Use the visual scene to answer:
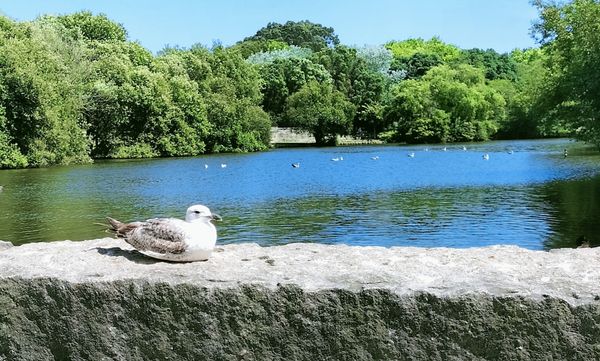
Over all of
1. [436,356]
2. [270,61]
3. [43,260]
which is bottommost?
[436,356]

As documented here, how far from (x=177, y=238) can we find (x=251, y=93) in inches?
2689

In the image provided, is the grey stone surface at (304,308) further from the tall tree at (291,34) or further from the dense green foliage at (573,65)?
the tall tree at (291,34)

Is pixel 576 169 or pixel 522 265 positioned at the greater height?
pixel 522 265

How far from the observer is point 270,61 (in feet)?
289

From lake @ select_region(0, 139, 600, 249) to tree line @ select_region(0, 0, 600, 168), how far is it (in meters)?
4.06

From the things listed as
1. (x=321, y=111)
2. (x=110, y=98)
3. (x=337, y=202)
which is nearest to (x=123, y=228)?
(x=337, y=202)

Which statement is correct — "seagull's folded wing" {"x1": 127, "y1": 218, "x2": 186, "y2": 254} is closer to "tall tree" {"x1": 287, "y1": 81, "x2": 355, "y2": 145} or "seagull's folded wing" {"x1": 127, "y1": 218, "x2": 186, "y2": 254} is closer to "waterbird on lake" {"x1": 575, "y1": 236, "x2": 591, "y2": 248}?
"waterbird on lake" {"x1": 575, "y1": 236, "x2": 591, "y2": 248}

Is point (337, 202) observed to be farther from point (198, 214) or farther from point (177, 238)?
point (177, 238)

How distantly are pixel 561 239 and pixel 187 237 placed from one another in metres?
13.8

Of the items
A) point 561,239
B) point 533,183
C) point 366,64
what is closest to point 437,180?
point 533,183

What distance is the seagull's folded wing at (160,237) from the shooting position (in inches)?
166

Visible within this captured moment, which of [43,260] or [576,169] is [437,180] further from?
[43,260]

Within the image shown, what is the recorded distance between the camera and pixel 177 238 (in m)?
4.23

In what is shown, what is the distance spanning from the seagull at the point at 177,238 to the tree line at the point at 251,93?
21900mm
